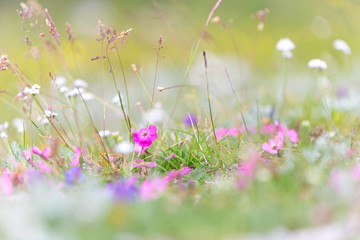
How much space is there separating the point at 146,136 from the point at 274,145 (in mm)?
642

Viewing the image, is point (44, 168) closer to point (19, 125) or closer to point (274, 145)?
point (274, 145)

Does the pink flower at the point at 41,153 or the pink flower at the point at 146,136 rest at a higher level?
the pink flower at the point at 41,153

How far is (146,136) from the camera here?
7.87 ft

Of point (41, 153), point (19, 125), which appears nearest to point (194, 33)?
point (19, 125)

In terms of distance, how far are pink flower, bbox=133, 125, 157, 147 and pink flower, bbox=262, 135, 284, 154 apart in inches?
21.8

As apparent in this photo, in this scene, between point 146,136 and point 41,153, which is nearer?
point 41,153

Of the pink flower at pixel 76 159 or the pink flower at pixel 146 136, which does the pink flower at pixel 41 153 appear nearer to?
the pink flower at pixel 76 159

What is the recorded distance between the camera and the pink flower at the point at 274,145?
7.70 ft

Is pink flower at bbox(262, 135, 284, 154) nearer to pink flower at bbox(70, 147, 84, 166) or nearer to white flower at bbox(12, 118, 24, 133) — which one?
pink flower at bbox(70, 147, 84, 166)

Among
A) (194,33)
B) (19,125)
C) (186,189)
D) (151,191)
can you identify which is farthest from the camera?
(194,33)

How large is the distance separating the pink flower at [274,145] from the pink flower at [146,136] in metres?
0.55

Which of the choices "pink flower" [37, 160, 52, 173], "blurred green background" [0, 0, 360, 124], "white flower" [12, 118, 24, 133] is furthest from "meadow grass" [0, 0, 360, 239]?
"blurred green background" [0, 0, 360, 124]

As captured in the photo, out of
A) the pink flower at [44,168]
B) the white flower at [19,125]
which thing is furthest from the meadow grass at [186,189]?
the white flower at [19,125]

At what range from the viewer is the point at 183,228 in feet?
4.60
